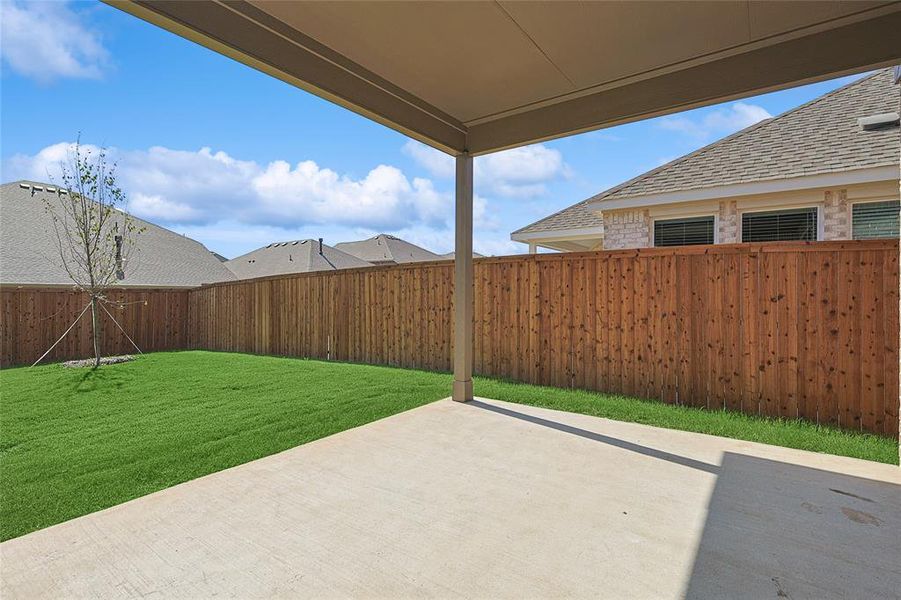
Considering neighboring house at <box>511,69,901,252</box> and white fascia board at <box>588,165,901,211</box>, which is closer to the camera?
white fascia board at <box>588,165,901,211</box>

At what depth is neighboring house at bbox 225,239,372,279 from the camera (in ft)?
57.6

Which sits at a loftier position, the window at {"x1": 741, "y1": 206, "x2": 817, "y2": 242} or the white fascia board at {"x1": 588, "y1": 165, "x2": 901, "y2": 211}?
the white fascia board at {"x1": 588, "y1": 165, "x2": 901, "y2": 211}


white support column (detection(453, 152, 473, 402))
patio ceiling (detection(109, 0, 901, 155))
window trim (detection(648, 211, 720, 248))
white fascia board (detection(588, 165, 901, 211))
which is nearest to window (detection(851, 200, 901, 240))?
white fascia board (detection(588, 165, 901, 211))

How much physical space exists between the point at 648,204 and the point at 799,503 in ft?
17.7

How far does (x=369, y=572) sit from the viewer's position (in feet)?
6.28

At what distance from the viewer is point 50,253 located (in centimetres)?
1241

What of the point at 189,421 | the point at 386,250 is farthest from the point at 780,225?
the point at 386,250

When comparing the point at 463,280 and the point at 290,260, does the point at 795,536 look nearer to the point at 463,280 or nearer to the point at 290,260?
the point at 463,280

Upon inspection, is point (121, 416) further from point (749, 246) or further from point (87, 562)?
point (749, 246)

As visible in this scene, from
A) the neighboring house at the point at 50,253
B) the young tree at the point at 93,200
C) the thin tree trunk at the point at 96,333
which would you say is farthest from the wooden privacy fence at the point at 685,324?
the neighboring house at the point at 50,253

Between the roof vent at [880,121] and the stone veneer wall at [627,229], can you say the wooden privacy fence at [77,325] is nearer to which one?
the stone veneer wall at [627,229]

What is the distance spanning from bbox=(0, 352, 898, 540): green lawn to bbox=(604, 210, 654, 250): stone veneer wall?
3.35 m

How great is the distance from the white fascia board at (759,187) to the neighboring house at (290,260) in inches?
488

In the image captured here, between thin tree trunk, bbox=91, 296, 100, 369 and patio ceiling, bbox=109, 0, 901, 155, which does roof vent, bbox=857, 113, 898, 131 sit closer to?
patio ceiling, bbox=109, 0, 901, 155
